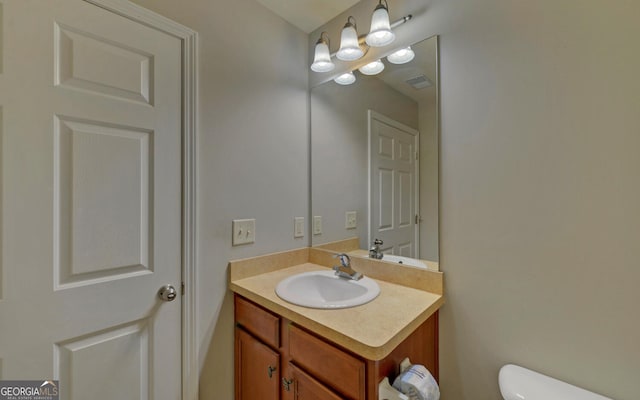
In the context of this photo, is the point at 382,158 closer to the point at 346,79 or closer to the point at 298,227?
the point at 346,79

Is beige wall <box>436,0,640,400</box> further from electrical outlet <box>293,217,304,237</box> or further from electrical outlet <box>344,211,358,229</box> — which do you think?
electrical outlet <box>293,217,304,237</box>

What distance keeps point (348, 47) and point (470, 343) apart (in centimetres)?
143

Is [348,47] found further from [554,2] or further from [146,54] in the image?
[146,54]

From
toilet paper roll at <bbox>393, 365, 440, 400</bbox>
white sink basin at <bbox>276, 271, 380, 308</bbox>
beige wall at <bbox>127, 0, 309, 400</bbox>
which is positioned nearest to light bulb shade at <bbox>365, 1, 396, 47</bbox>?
beige wall at <bbox>127, 0, 309, 400</bbox>

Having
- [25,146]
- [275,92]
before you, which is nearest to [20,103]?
[25,146]

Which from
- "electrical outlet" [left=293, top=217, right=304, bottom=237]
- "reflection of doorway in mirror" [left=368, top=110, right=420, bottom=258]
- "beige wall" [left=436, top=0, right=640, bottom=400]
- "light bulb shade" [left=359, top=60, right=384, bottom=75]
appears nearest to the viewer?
"beige wall" [left=436, top=0, right=640, bottom=400]

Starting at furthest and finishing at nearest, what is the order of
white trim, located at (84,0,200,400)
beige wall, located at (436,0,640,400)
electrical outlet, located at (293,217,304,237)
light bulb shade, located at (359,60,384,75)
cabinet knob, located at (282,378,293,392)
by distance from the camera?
electrical outlet, located at (293,217,304,237) → light bulb shade, located at (359,60,384,75) → white trim, located at (84,0,200,400) → cabinet knob, located at (282,378,293,392) → beige wall, located at (436,0,640,400)

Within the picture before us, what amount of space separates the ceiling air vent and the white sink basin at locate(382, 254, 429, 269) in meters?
0.79

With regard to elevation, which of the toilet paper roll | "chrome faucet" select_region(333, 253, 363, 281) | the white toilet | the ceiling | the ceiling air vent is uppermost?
the ceiling

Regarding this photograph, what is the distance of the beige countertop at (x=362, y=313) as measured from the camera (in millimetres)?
798

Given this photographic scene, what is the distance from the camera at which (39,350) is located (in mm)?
871

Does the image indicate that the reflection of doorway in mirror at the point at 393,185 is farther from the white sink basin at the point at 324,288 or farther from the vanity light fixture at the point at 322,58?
the vanity light fixture at the point at 322,58

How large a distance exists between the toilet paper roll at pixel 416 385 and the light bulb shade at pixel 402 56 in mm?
1270

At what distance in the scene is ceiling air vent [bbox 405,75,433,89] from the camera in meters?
1.20
